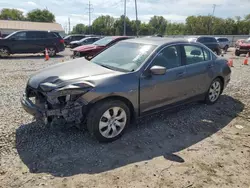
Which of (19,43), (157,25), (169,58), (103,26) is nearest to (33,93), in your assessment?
(169,58)

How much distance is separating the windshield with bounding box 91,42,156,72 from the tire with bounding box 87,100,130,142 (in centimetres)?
68

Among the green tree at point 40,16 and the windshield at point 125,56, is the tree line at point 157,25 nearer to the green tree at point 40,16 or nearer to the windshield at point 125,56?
the green tree at point 40,16

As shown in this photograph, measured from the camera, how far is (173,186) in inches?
107

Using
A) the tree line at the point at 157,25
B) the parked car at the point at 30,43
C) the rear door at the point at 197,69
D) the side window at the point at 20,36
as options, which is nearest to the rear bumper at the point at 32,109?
the rear door at the point at 197,69

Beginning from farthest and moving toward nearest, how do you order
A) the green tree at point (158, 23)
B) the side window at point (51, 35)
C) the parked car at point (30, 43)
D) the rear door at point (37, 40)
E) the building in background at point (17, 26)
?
the green tree at point (158, 23), the building in background at point (17, 26), the side window at point (51, 35), the rear door at point (37, 40), the parked car at point (30, 43)

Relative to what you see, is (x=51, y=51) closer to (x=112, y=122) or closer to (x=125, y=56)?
(x=125, y=56)

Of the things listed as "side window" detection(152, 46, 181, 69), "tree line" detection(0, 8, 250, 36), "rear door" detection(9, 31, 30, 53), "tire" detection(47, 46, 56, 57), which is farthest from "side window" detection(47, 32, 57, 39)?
"tree line" detection(0, 8, 250, 36)

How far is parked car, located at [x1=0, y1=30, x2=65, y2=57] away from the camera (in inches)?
531

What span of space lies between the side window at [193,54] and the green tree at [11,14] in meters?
93.6

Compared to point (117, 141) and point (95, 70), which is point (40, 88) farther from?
point (117, 141)

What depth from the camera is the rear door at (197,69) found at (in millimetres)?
4637

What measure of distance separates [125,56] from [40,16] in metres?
87.8

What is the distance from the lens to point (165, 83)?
162 inches

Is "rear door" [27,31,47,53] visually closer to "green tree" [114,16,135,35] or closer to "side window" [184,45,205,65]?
"side window" [184,45,205,65]
